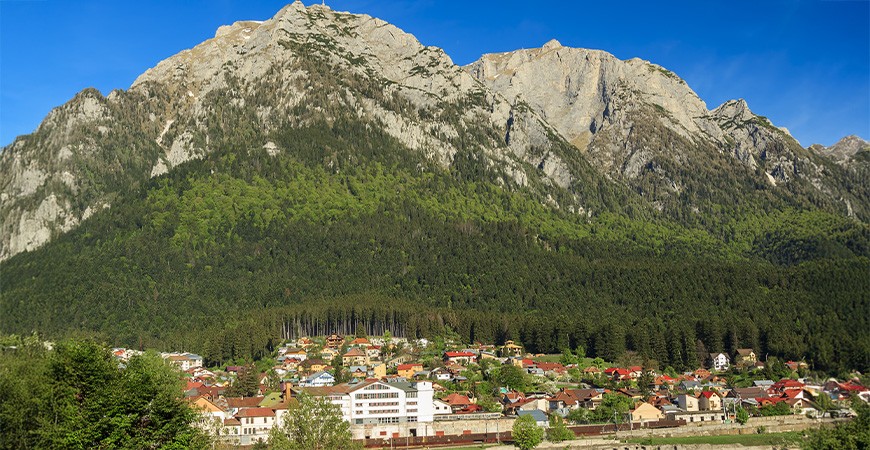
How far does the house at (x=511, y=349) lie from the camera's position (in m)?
169

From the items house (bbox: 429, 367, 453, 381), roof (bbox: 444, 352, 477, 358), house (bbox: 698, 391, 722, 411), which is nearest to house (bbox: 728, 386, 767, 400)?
house (bbox: 698, 391, 722, 411)

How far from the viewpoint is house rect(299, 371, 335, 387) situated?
457ft

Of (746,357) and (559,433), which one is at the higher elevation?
(746,357)

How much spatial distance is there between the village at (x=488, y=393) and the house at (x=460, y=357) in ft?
0.90

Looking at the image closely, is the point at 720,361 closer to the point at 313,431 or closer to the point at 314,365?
the point at 314,365

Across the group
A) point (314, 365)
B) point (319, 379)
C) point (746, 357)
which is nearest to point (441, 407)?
point (319, 379)

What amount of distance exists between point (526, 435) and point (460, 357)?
198ft

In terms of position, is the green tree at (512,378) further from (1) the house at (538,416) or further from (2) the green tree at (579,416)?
(1) the house at (538,416)

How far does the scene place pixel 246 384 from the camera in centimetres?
13038

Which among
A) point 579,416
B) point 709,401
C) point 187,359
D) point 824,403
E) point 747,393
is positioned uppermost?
point 187,359

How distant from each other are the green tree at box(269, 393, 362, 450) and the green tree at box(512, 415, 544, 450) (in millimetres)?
A: 22920

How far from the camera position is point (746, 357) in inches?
6481

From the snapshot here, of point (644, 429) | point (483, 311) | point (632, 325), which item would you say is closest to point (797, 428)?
point (644, 429)

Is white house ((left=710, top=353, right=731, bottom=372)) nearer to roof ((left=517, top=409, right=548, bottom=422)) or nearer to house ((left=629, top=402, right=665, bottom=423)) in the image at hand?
house ((left=629, top=402, right=665, bottom=423))
